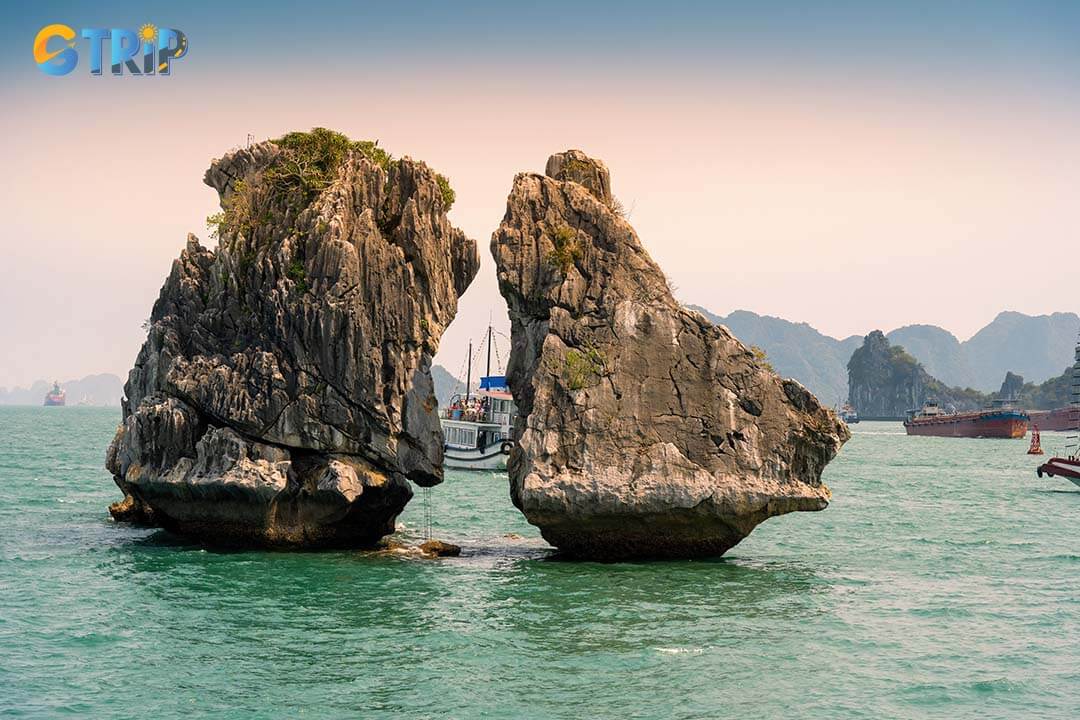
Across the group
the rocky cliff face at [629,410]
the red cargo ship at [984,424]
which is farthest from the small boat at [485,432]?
the red cargo ship at [984,424]

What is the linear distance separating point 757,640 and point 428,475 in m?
14.2

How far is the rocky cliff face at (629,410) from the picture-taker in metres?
33.2

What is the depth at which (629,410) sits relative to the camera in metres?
34.1

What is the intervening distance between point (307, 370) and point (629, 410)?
399 inches

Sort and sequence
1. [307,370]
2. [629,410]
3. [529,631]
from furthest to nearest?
[307,370] < [629,410] < [529,631]

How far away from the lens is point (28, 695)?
21266 millimetres

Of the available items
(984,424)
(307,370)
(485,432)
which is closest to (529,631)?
(307,370)

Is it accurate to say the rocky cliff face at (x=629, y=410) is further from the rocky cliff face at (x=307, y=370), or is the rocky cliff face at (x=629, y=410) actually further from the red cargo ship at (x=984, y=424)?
the red cargo ship at (x=984, y=424)

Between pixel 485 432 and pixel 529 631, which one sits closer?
pixel 529 631

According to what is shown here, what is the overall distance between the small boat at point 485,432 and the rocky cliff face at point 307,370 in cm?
4023

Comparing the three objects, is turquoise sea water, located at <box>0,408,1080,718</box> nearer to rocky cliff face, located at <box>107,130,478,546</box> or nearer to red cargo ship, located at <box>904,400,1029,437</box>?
rocky cliff face, located at <box>107,130,478,546</box>

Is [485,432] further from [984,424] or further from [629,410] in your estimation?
[984,424]

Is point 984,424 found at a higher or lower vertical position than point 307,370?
lower

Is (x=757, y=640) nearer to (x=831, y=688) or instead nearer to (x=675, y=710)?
(x=831, y=688)
